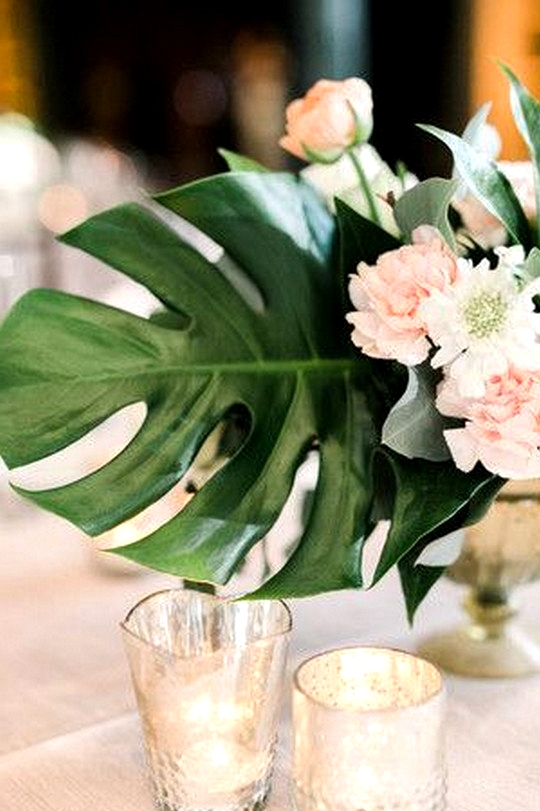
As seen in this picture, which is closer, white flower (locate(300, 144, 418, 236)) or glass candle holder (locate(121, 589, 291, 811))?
glass candle holder (locate(121, 589, 291, 811))

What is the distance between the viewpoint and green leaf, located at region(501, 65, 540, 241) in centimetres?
66

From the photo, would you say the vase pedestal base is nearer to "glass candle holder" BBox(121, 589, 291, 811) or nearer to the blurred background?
"glass candle holder" BBox(121, 589, 291, 811)

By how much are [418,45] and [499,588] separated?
9.80ft

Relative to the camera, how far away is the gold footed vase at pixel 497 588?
30.8 inches

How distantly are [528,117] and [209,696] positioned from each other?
14.0 inches

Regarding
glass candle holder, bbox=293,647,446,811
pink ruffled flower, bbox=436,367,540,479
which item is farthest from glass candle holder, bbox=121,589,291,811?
pink ruffled flower, bbox=436,367,540,479

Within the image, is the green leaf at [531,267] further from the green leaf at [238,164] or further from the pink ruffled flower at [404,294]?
the green leaf at [238,164]

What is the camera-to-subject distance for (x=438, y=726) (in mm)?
580

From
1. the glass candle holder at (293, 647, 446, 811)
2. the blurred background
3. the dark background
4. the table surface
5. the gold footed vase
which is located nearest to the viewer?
the glass candle holder at (293, 647, 446, 811)

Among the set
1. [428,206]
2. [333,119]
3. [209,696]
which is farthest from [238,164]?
[209,696]

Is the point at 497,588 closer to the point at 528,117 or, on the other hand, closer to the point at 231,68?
the point at 528,117

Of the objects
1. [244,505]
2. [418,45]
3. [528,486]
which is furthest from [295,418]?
[418,45]

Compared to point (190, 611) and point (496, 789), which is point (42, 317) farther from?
point (496, 789)

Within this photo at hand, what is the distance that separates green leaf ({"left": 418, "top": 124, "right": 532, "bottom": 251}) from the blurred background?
2.67 meters
